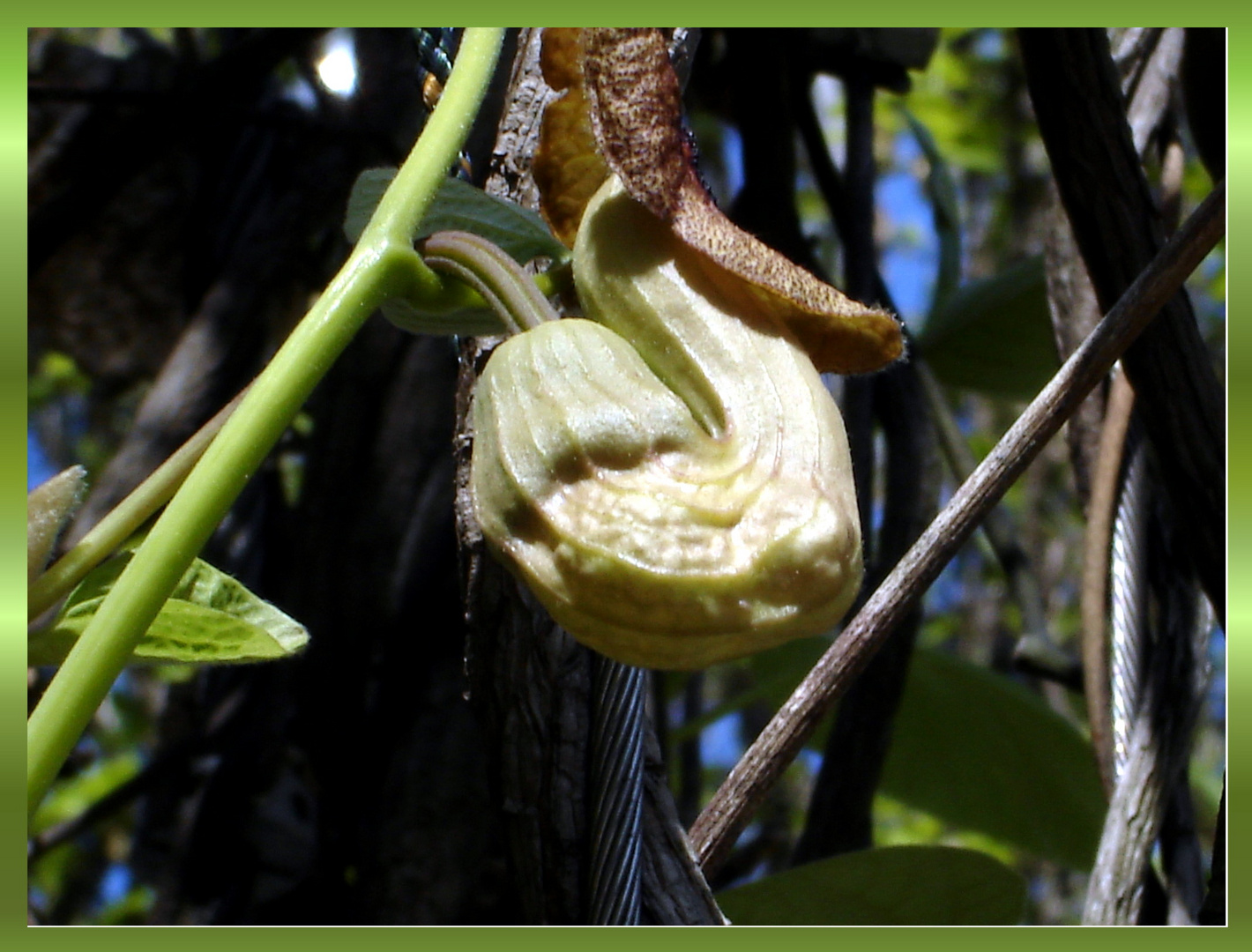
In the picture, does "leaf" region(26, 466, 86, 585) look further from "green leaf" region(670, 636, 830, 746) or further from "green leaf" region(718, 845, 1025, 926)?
"green leaf" region(670, 636, 830, 746)

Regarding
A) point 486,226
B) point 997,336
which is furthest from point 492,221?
point 997,336

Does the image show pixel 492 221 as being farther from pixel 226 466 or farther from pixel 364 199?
pixel 226 466

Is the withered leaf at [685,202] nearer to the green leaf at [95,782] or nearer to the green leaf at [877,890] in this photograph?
the green leaf at [877,890]

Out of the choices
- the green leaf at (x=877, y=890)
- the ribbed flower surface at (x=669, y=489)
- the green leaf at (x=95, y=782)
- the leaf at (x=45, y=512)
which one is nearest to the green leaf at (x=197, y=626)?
the leaf at (x=45, y=512)

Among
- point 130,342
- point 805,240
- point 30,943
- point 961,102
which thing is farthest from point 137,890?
point 961,102

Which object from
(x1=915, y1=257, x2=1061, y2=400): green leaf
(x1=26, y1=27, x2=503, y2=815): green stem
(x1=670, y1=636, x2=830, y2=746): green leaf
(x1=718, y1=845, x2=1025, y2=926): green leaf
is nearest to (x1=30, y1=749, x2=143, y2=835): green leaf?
(x1=670, y1=636, x2=830, y2=746): green leaf

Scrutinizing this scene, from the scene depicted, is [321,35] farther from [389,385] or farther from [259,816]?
[259,816]

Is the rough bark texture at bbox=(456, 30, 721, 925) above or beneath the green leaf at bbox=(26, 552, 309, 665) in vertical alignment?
beneath
